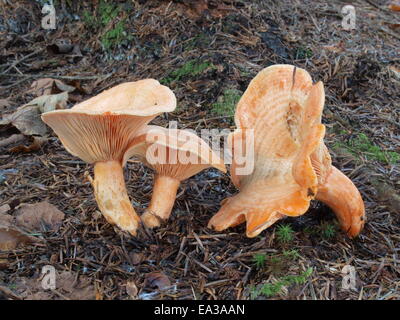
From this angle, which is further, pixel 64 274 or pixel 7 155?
pixel 7 155

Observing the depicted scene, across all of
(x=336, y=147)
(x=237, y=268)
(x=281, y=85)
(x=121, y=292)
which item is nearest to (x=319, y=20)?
(x=336, y=147)

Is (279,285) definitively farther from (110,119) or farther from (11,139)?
(11,139)

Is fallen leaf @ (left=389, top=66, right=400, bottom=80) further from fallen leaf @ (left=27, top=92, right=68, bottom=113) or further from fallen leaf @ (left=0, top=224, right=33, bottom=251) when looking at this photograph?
fallen leaf @ (left=0, top=224, right=33, bottom=251)

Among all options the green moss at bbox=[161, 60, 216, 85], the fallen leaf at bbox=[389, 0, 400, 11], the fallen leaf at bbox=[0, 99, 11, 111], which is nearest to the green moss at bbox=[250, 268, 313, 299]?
the green moss at bbox=[161, 60, 216, 85]

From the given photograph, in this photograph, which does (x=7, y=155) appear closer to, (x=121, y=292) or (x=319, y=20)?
(x=121, y=292)

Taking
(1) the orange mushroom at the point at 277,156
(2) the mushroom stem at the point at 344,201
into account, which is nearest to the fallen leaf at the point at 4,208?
(1) the orange mushroom at the point at 277,156

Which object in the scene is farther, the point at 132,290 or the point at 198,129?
the point at 198,129

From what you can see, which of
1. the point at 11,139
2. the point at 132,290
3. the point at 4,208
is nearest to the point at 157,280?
the point at 132,290
